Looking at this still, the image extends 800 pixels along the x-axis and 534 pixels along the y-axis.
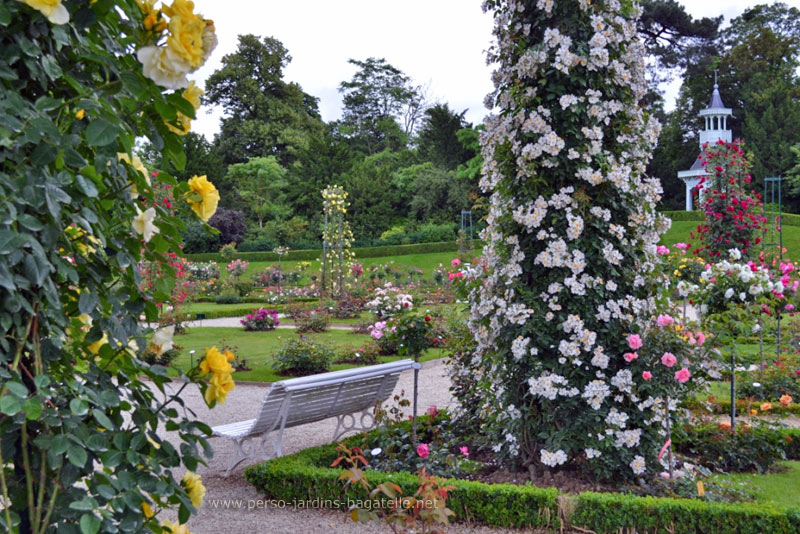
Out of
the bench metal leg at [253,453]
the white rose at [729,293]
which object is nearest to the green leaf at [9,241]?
the bench metal leg at [253,453]

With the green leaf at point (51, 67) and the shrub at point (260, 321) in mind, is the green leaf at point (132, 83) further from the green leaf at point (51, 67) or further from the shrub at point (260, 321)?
the shrub at point (260, 321)

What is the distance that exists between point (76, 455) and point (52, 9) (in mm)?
610

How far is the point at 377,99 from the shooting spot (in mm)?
40125

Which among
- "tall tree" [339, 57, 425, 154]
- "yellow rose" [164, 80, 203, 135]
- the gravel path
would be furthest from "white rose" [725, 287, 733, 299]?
"tall tree" [339, 57, 425, 154]

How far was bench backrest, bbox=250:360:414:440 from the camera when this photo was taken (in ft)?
14.0

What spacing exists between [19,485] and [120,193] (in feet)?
1.55

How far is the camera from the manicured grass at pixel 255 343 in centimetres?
843

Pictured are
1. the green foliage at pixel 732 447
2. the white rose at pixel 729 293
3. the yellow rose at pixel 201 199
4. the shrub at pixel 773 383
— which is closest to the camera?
the yellow rose at pixel 201 199

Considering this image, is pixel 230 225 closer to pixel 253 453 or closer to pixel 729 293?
pixel 253 453

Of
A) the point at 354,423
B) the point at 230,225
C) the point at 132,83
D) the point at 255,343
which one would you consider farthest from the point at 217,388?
the point at 230,225

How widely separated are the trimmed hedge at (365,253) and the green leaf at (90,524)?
24.5 metres

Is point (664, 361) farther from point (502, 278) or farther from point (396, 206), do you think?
point (396, 206)

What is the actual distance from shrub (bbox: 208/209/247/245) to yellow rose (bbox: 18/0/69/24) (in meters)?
27.6

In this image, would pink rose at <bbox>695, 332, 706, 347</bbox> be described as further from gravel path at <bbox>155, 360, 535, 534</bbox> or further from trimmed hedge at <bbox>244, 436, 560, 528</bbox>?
gravel path at <bbox>155, 360, 535, 534</bbox>
